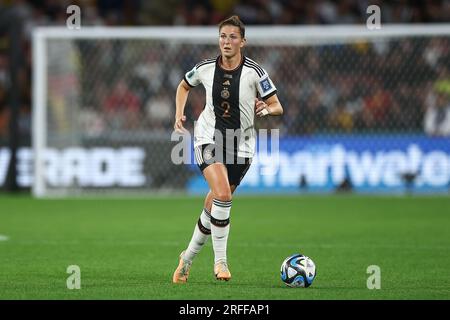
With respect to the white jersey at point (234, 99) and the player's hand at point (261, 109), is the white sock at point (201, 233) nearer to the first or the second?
the white jersey at point (234, 99)

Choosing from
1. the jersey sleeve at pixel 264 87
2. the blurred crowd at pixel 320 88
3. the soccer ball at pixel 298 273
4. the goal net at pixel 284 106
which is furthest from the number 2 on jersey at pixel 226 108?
the blurred crowd at pixel 320 88

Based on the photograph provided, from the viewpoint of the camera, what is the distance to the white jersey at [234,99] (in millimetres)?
9094

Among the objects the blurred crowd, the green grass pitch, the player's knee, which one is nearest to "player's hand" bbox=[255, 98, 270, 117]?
the player's knee

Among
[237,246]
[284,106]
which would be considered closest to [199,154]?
[237,246]

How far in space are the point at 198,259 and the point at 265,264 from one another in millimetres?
833

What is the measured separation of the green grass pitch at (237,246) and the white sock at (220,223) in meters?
0.31

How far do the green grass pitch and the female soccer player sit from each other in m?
0.42

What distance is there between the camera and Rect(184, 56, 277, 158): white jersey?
909cm

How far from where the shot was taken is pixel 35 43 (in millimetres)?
19625

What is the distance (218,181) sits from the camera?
8.84m
